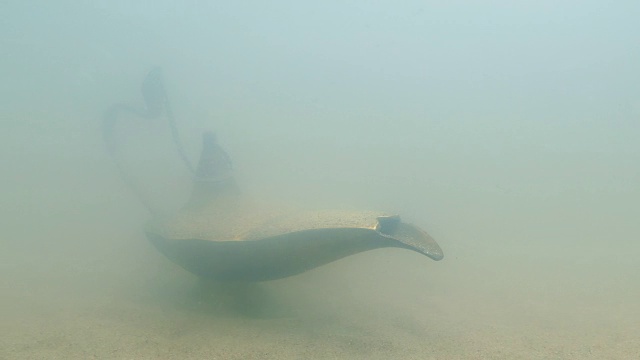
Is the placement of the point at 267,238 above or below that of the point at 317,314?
above

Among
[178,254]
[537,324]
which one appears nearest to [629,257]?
[537,324]

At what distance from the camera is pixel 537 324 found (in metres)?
5.06

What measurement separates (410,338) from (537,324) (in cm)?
220

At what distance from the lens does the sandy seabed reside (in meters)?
3.75

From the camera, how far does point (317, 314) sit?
16.3 feet

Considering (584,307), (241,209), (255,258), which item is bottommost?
(255,258)

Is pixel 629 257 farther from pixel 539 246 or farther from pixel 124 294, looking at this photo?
pixel 124 294

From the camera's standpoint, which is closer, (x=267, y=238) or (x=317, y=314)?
(x=267, y=238)

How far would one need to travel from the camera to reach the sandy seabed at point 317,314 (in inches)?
148

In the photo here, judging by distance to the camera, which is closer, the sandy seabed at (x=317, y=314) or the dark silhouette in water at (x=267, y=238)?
the sandy seabed at (x=317, y=314)

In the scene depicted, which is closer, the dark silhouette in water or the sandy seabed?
the sandy seabed

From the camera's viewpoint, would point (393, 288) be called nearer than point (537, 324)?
No

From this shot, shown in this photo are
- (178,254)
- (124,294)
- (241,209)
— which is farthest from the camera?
(124,294)

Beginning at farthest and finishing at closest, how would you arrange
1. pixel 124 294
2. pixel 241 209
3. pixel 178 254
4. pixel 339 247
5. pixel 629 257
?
pixel 629 257 → pixel 124 294 → pixel 241 209 → pixel 178 254 → pixel 339 247
